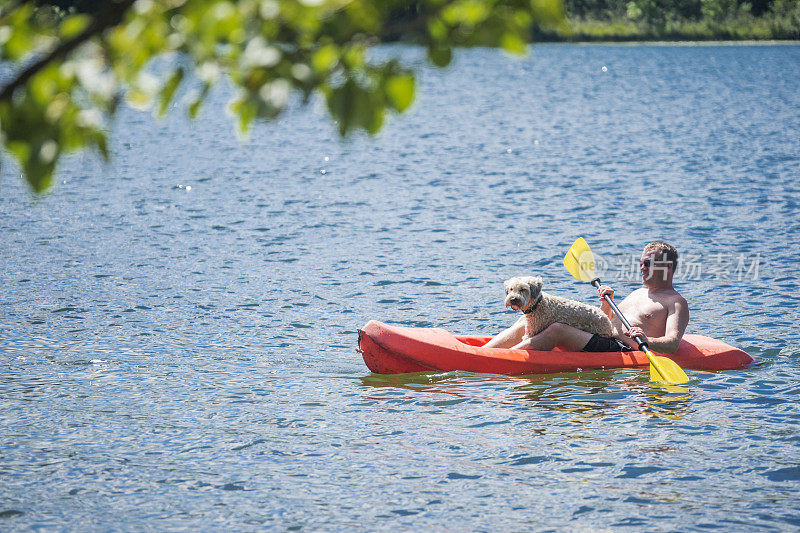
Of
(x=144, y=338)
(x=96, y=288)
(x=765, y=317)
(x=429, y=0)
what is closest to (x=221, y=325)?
(x=144, y=338)

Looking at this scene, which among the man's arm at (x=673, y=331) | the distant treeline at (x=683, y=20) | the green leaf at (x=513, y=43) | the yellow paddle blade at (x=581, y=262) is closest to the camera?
the green leaf at (x=513, y=43)

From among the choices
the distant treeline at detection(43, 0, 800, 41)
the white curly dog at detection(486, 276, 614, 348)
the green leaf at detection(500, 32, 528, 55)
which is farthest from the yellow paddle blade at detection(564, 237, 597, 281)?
the distant treeline at detection(43, 0, 800, 41)

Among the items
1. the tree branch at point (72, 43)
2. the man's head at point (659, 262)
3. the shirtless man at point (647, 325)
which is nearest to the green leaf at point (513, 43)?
the tree branch at point (72, 43)

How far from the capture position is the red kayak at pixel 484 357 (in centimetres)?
773

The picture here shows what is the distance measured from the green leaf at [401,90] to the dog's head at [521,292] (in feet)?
13.9

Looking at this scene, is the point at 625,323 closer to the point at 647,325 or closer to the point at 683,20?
the point at 647,325

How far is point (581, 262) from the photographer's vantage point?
8844 millimetres

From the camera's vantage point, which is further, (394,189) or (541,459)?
(394,189)

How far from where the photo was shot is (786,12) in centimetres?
5559

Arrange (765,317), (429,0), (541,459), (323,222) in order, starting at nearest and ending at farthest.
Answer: (429,0)
(541,459)
(765,317)
(323,222)

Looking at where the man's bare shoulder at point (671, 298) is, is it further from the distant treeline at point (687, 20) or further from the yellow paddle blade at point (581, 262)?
the distant treeline at point (687, 20)

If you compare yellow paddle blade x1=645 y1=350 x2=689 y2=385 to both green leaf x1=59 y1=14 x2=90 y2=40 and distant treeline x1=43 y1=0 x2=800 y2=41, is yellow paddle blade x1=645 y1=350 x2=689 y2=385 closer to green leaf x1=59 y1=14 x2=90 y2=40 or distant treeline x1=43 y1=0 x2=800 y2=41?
green leaf x1=59 y1=14 x2=90 y2=40

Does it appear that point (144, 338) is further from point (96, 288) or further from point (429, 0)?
point (429, 0)

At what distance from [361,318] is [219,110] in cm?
2381
